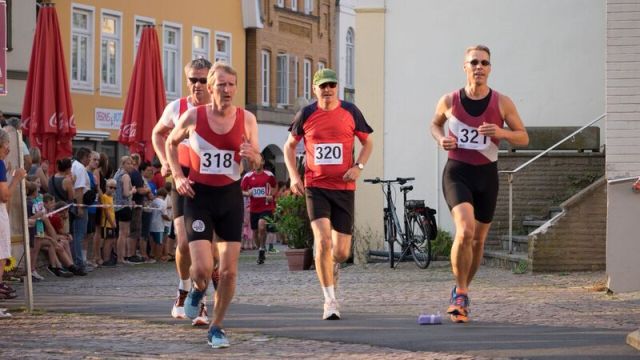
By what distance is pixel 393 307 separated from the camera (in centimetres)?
1389

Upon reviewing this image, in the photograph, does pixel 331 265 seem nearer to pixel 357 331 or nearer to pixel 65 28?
pixel 357 331

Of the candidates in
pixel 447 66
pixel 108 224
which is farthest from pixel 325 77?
pixel 108 224

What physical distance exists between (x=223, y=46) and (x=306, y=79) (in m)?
8.80

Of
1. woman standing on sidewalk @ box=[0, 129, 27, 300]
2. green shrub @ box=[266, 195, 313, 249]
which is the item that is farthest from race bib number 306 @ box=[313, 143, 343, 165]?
green shrub @ box=[266, 195, 313, 249]

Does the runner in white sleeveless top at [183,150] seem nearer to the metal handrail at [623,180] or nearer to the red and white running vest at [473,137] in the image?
the red and white running vest at [473,137]

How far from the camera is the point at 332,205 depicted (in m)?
13.0

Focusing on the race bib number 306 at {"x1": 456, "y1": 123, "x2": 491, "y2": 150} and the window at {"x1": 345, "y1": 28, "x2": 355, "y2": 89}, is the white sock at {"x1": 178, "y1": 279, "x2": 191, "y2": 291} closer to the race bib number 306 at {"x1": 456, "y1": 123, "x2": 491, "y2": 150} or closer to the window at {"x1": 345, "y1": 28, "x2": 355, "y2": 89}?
the race bib number 306 at {"x1": 456, "y1": 123, "x2": 491, "y2": 150}

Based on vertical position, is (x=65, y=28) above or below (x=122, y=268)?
above

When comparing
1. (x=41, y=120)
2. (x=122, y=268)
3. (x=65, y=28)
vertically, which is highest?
(x=65, y=28)

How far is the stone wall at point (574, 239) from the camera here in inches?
701

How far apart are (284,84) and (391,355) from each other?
48.0m

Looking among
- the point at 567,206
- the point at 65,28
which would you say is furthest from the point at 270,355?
the point at 65,28

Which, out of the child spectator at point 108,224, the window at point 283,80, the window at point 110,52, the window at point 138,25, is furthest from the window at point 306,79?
the child spectator at point 108,224

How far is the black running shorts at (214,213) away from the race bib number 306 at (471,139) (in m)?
2.29
